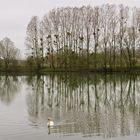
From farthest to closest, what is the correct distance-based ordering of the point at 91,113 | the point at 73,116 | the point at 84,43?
the point at 84,43 → the point at 91,113 → the point at 73,116

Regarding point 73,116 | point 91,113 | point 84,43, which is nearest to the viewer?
point 73,116

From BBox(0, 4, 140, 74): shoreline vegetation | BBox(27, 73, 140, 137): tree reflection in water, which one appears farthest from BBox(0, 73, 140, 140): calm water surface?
BBox(0, 4, 140, 74): shoreline vegetation

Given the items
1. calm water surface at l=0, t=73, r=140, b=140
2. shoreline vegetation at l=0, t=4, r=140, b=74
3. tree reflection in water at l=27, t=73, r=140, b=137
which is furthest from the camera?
shoreline vegetation at l=0, t=4, r=140, b=74

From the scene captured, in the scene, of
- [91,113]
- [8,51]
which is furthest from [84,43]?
[91,113]

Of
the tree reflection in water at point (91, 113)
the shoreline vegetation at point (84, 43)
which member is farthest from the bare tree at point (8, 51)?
the tree reflection in water at point (91, 113)

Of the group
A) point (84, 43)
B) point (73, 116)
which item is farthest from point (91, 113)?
point (84, 43)

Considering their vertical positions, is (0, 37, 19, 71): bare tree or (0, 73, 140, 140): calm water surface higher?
(0, 37, 19, 71): bare tree

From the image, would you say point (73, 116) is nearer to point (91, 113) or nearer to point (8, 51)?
point (91, 113)

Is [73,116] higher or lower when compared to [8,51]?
lower

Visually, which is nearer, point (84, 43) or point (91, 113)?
point (91, 113)

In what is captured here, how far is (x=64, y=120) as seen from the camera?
19062mm

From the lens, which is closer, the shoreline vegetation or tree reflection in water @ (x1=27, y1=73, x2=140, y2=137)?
tree reflection in water @ (x1=27, y1=73, x2=140, y2=137)

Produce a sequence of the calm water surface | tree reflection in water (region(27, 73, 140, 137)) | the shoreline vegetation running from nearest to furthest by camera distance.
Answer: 1. the calm water surface
2. tree reflection in water (region(27, 73, 140, 137))
3. the shoreline vegetation

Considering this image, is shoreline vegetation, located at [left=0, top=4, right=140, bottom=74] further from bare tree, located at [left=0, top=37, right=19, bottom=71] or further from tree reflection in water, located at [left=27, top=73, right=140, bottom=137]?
tree reflection in water, located at [left=27, top=73, right=140, bottom=137]
